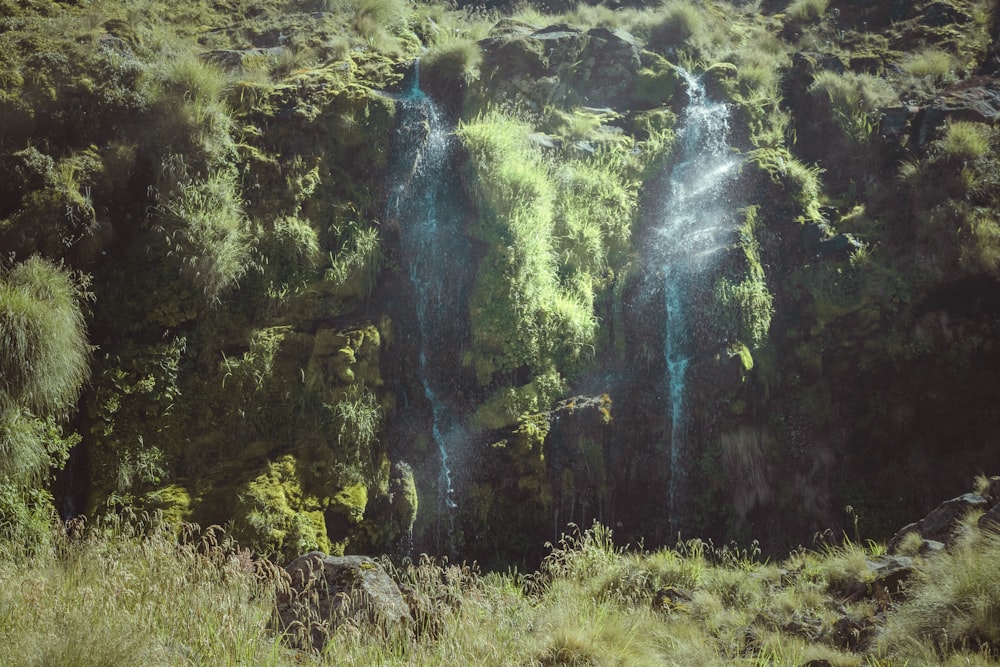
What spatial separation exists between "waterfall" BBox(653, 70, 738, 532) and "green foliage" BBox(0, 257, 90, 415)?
703 cm

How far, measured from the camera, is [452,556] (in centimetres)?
760

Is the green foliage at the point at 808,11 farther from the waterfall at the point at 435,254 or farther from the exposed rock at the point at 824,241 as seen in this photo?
the waterfall at the point at 435,254

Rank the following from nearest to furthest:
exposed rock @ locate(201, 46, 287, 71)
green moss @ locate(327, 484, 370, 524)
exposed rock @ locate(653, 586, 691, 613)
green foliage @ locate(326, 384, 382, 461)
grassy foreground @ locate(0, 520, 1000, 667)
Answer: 1. grassy foreground @ locate(0, 520, 1000, 667)
2. exposed rock @ locate(653, 586, 691, 613)
3. green moss @ locate(327, 484, 370, 524)
4. green foliage @ locate(326, 384, 382, 461)
5. exposed rock @ locate(201, 46, 287, 71)

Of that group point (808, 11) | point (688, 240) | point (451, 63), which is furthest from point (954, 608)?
point (808, 11)

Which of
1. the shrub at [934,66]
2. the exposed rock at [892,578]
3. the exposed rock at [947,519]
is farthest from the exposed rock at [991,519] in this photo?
the shrub at [934,66]

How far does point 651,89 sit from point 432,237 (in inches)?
229

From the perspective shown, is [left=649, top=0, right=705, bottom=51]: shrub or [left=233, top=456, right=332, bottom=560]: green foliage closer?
[left=233, top=456, right=332, bottom=560]: green foliage

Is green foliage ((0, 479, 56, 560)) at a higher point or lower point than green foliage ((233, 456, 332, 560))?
higher

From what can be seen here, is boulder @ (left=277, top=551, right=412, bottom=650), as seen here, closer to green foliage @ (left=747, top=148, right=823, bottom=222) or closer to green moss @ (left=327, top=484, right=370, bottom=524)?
green moss @ (left=327, top=484, right=370, bottom=524)

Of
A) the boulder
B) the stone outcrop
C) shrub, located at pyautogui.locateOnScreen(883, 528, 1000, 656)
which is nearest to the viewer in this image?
shrub, located at pyautogui.locateOnScreen(883, 528, 1000, 656)

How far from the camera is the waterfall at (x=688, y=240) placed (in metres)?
8.56

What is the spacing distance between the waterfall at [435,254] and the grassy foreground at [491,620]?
2.34 m

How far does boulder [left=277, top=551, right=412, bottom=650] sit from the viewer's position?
4586 mm

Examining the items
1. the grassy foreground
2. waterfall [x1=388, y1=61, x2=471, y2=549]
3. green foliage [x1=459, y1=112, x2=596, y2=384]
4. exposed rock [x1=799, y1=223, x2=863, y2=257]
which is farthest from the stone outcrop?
waterfall [x1=388, y1=61, x2=471, y2=549]
